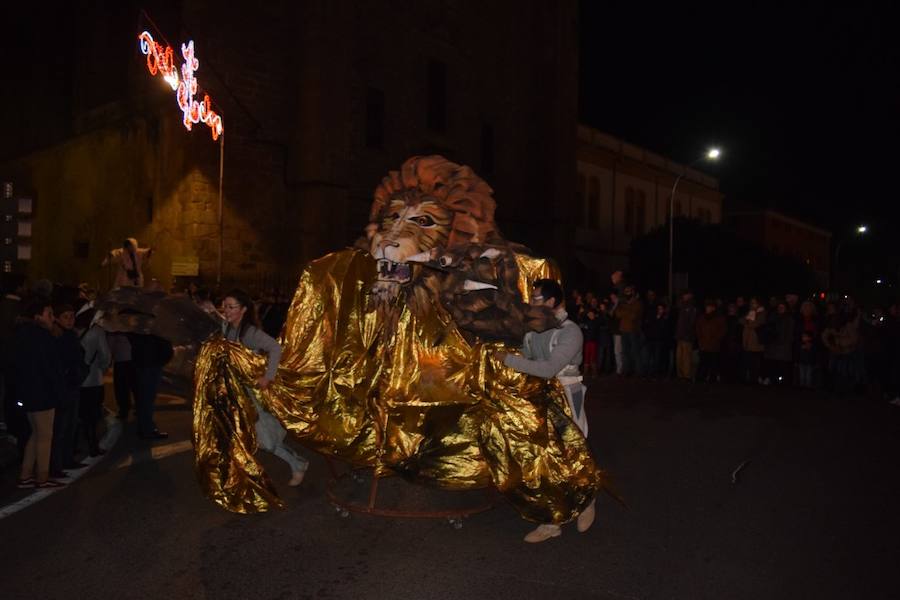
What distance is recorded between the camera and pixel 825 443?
9547 mm

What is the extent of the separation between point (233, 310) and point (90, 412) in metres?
2.94

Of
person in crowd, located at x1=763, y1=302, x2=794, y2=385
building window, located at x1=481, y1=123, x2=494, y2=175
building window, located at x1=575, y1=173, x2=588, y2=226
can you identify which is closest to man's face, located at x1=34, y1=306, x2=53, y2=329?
person in crowd, located at x1=763, y1=302, x2=794, y2=385

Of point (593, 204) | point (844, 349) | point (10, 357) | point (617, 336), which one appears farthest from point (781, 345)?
point (593, 204)

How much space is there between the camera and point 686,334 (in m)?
16.0

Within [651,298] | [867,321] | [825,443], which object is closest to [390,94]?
[651,298]

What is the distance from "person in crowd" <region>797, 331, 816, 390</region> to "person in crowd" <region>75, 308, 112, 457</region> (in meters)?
11.4

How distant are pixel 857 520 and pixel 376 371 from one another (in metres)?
3.68

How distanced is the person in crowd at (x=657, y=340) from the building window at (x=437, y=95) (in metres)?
13.5

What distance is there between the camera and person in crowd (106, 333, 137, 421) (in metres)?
9.64

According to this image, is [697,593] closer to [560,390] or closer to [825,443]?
[560,390]

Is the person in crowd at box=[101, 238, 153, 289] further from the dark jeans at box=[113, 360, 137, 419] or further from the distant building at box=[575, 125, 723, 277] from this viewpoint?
the distant building at box=[575, 125, 723, 277]

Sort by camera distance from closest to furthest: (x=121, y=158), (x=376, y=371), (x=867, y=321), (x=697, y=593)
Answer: (x=697, y=593) → (x=376, y=371) → (x=867, y=321) → (x=121, y=158)

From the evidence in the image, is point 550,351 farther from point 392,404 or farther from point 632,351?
point 632,351

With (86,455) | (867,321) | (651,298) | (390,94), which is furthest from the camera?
(390,94)
